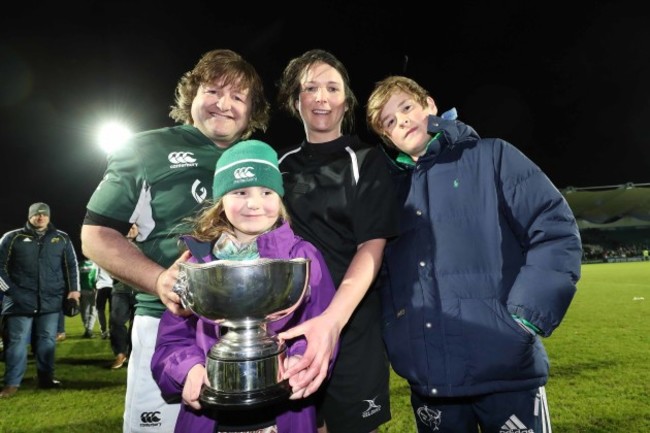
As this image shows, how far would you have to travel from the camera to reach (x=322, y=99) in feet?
7.31

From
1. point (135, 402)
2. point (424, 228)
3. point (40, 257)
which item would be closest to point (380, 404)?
point (424, 228)

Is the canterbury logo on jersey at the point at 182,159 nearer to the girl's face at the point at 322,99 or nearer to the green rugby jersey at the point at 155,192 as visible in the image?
the green rugby jersey at the point at 155,192

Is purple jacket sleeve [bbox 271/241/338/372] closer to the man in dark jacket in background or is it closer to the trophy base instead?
the trophy base

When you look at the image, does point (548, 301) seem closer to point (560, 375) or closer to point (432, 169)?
Result: point (432, 169)

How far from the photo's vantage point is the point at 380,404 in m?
2.04

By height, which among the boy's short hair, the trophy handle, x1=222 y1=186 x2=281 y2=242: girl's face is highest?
the boy's short hair

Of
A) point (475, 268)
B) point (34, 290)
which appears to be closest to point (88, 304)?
point (34, 290)

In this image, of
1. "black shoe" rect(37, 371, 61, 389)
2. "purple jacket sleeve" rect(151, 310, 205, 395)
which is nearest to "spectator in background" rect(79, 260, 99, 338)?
"black shoe" rect(37, 371, 61, 389)

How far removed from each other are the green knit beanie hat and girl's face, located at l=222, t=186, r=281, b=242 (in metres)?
0.04

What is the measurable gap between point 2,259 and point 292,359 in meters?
6.41

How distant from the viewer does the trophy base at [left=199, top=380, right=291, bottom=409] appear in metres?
1.32

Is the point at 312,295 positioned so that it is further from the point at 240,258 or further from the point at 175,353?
the point at 175,353

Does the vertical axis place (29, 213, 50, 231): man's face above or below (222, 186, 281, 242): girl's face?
below

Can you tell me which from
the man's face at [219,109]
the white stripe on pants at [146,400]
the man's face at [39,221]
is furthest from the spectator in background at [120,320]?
the man's face at [219,109]
